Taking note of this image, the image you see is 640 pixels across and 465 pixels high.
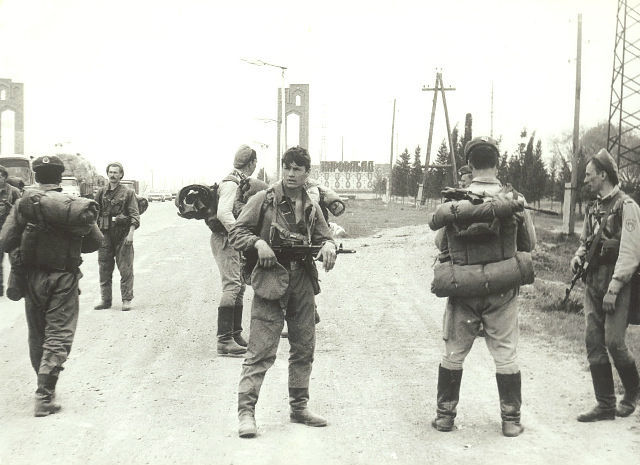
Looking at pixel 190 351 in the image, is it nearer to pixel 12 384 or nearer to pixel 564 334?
pixel 12 384

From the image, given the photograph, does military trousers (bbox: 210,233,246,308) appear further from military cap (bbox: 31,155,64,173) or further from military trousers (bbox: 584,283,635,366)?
military trousers (bbox: 584,283,635,366)

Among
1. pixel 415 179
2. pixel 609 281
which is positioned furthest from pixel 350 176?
pixel 609 281

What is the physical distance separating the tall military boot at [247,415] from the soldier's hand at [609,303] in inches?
101

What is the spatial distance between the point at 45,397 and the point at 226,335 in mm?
2375

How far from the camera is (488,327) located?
5.32 metres

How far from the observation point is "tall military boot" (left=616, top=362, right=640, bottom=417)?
5629 millimetres

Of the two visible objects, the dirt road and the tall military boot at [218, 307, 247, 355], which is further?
the tall military boot at [218, 307, 247, 355]

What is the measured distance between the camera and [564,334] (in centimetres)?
892

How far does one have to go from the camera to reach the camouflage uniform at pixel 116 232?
33.6 feet

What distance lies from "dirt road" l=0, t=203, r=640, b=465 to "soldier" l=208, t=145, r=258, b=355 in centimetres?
24

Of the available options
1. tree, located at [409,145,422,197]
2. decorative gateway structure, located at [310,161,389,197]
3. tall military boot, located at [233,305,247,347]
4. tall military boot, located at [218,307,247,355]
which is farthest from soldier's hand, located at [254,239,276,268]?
decorative gateway structure, located at [310,161,389,197]

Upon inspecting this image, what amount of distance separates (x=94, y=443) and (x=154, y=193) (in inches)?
2939

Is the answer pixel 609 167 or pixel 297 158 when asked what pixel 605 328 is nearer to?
pixel 609 167

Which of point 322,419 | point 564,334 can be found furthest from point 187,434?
point 564,334
